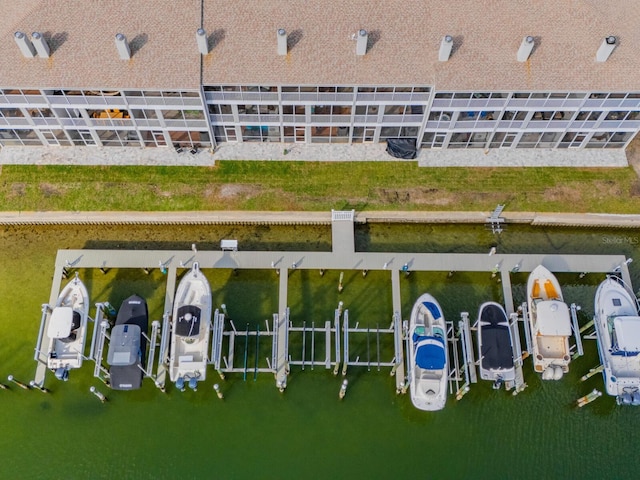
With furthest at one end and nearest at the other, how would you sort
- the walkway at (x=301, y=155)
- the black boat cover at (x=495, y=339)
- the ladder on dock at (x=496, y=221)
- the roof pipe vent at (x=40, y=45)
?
the walkway at (x=301, y=155)
the ladder on dock at (x=496, y=221)
the roof pipe vent at (x=40, y=45)
the black boat cover at (x=495, y=339)

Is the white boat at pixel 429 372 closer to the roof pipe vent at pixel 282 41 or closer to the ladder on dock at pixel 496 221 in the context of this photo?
the ladder on dock at pixel 496 221

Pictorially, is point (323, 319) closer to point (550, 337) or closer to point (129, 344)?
point (129, 344)

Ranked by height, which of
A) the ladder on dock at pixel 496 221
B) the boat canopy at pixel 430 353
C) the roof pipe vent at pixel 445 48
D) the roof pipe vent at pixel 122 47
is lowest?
the boat canopy at pixel 430 353

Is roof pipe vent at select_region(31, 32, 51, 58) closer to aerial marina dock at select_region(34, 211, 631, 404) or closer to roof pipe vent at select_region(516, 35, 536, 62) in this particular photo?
aerial marina dock at select_region(34, 211, 631, 404)

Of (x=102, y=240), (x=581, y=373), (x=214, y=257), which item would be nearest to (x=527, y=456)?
(x=581, y=373)

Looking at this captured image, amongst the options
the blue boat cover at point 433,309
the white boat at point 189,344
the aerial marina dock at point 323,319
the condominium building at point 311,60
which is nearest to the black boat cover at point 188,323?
the white boat at point 189,344

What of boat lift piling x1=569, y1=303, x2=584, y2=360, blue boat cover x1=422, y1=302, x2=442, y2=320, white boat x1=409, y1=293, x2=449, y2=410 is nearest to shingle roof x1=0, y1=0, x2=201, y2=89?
blue boat cover x1=422, y1=302, x2=442, y2=320
